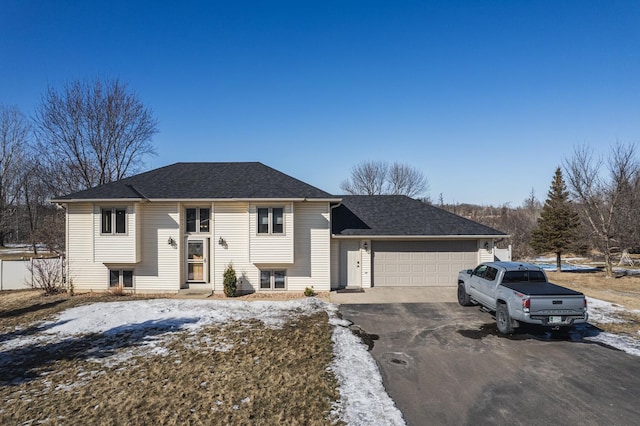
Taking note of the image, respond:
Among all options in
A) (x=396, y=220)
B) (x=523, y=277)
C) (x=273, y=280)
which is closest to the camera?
(x=523, y=277)

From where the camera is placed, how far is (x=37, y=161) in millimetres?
25281

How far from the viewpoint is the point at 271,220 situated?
13.2 meters

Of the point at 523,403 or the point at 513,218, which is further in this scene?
the point at 513,218

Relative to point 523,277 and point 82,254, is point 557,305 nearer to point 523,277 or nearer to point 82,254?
point 523,277

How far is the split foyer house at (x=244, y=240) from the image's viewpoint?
13109 mm

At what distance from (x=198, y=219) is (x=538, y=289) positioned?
41.7ft

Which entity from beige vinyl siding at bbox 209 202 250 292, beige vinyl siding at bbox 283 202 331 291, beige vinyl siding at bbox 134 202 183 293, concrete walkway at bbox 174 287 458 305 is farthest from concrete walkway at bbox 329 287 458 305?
beige vinyl siding at bbox 134 202 183 293

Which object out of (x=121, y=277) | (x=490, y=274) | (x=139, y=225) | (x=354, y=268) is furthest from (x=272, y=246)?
(x=490, y=274)

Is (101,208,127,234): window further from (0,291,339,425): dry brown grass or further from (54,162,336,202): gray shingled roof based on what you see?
(0,291,339,425): dry brown grass

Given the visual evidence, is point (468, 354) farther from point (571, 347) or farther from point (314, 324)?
point (314, 324)

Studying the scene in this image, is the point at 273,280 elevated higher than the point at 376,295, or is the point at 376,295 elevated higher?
the point at 273,280

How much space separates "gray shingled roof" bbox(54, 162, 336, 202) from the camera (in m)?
13.3

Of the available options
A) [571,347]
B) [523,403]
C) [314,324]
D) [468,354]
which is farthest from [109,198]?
[571,347]

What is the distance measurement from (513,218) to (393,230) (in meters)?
30.8
